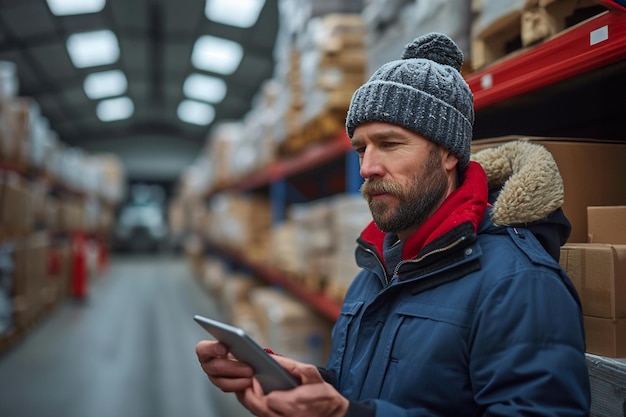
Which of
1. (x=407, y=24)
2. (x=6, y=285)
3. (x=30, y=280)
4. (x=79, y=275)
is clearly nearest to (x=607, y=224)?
(x=407, y=24)

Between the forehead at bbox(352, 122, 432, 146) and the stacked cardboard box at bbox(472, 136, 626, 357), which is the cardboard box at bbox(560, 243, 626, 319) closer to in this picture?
the stacked cardboard box at bbox(472, 136, 626, 357)

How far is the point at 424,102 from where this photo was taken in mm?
1368

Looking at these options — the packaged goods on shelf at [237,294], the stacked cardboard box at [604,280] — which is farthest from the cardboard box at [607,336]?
the packaged goods on shelf at [237,294]

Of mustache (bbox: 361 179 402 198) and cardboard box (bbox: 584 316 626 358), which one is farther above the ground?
mustache (bbox: 361 179 402 198)

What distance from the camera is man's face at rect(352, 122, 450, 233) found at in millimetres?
1395

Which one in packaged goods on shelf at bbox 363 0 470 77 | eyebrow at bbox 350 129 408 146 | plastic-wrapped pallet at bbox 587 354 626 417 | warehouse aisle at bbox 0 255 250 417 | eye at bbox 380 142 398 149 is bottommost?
warehouse aisle at bbox 0 255 250 417

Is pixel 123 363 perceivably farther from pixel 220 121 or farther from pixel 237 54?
pixel 220 121

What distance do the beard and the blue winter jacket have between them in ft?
0.28

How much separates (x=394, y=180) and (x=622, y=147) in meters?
0.82

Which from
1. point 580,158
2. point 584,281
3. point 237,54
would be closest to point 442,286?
point 584,281

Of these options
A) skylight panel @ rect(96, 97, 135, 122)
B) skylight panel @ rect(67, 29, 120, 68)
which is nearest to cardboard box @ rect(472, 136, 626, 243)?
skylight panel @ rect(67, 29, 120, 68)

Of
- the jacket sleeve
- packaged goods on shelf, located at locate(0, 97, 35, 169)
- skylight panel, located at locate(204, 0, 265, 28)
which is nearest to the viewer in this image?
the jacket sleeve

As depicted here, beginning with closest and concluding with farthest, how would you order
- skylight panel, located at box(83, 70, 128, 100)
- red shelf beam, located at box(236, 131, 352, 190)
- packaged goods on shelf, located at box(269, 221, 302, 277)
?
red shelf beam, located at box(236, 131, 352, 190)
packaged goods on shelf, located at box(269, 221, 302, 277)
skylight panel, located at box(83, 70, 128, 100)

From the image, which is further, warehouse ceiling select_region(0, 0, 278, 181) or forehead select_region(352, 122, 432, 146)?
warehouse ceiling select_region(0, 0, 278, 181)
